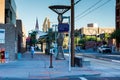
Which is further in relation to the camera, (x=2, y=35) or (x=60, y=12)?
(x=60, y=12)

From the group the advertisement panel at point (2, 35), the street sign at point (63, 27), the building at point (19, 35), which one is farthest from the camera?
the building at point (19, 35)

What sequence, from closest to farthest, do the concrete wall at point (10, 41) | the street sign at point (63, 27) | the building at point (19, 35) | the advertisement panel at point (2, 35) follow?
1. the street sign at point (63, 27)
2. the advertisement panel at point (2, 35)
3. the concrete wall at point (10, 41)
4. the building at point (19, 35)

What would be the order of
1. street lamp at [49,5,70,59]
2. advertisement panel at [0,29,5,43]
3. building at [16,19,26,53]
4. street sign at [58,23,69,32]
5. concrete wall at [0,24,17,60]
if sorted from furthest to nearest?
building at [16,19,26,53]
concrete wall at [0,24,17,60]
advertisement panel at [0,29,5,43]
street lamp at [49,5,70,59]
street sign at [58,23,69,32]

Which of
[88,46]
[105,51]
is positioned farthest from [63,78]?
[88,46]

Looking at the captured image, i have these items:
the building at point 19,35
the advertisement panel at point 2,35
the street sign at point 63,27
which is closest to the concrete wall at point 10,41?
the advertisement panel at point 2,35

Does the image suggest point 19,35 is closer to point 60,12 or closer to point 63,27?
point 60,12

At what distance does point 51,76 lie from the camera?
23.1 metres

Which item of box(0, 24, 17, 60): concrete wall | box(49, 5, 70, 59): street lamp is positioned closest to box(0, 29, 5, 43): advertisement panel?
box(0, 24, 17, 60): concrete wall

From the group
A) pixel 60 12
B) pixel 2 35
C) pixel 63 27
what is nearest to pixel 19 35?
pixel 2 35

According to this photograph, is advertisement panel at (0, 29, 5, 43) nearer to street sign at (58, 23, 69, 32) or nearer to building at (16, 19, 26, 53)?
building at (16, 19, 26, 53)

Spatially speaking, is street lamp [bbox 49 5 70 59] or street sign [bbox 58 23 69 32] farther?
street lamp [bbox 49 5 70 59]

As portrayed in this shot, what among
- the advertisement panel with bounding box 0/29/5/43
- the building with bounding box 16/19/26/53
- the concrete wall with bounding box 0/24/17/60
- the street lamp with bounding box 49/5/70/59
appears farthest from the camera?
the building with bounding box 16/19/26/53

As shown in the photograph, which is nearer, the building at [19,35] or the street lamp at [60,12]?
the street lamp at [60,12]

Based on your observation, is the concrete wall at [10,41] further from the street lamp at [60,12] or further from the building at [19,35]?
the building at [19,35]
